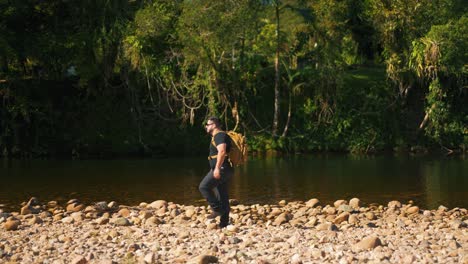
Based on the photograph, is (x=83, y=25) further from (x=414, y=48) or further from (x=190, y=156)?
(x=414, y=48)

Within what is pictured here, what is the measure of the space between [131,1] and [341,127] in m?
10.8

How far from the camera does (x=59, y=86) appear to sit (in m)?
30.4

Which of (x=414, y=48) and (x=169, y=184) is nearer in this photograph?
(x=169, y=184)

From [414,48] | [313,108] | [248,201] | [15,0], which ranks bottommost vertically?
[248,201]

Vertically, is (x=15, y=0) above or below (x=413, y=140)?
above

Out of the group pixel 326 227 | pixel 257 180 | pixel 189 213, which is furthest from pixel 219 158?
pixel 257 180

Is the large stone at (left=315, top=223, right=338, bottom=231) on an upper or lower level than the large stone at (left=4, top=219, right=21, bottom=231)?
lower

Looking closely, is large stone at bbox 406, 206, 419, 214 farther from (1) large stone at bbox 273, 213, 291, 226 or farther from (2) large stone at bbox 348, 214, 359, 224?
(1) large stone at bbox 273, 213, 291, 226

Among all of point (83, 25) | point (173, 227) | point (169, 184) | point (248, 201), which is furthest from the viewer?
point (83, 25)

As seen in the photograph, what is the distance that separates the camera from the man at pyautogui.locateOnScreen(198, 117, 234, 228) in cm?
987

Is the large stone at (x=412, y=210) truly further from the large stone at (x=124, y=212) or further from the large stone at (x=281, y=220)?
the large stone at (x=124, y=212)

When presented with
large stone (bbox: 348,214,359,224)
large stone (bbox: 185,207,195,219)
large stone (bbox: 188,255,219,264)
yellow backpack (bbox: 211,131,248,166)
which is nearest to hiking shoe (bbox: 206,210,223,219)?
yellow backpack (bbox: 211,131,248,166)

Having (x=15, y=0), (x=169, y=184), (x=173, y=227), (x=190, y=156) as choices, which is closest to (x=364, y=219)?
(x=173, y=227)

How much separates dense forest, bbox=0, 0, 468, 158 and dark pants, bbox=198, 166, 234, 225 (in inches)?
703
